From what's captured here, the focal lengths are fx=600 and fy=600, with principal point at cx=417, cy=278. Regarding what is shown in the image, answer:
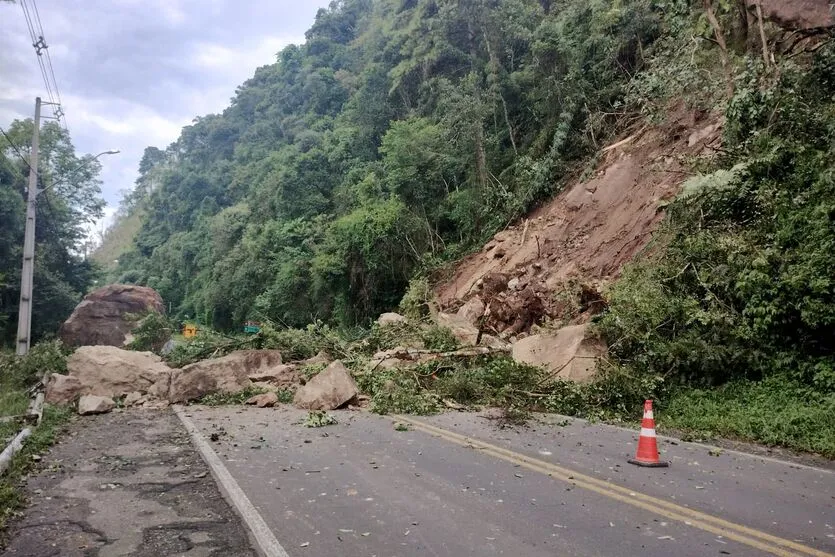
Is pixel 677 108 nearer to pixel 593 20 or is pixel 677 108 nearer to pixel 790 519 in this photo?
pixel 593 20

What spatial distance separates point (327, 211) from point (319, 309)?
28.5 feet

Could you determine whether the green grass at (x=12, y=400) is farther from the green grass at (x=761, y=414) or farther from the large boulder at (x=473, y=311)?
the large boulder at (x=473, y=311)

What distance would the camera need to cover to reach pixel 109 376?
13508 millimetres

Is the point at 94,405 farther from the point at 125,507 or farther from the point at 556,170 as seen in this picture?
the point at 556,170

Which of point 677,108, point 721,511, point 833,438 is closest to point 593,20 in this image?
point 677,108

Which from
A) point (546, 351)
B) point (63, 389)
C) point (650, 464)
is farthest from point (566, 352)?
point (63, 389)

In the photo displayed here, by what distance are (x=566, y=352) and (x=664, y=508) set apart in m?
6.56

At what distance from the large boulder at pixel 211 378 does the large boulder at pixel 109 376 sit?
369 millimetres

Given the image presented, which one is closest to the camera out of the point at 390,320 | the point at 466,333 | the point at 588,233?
the point at 466,333

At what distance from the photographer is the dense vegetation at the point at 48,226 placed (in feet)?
115

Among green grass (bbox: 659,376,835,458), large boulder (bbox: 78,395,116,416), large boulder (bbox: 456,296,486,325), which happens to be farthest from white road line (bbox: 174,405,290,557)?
large boulder (bbox: 456,296,486,325)

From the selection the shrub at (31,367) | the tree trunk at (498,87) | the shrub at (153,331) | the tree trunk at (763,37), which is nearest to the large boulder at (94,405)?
the shrub at (31,367)

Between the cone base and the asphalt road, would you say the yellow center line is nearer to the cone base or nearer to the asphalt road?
the asphalt road

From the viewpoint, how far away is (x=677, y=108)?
60.3 ft
